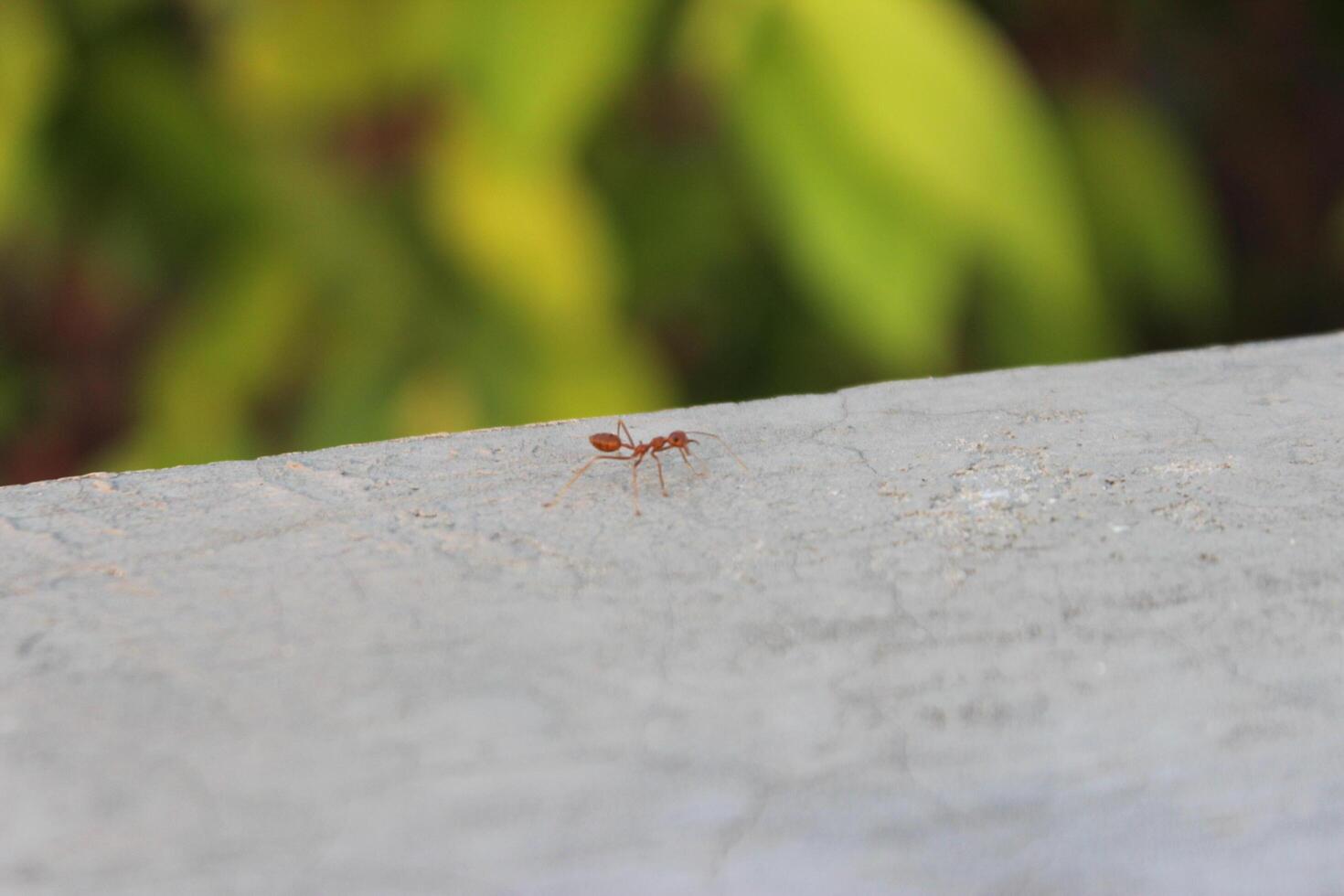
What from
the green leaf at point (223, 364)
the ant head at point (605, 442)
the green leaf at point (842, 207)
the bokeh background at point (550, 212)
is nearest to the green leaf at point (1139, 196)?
the bokeh background at point (550, 212)

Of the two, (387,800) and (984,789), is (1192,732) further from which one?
(387,800)


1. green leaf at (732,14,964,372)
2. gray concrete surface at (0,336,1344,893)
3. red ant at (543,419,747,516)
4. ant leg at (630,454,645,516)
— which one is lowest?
gray concrete surface at (0,336,1344,893)

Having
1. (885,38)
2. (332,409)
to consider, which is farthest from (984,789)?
(332,409)

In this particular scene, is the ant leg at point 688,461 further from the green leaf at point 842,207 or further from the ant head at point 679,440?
the green leaf at point 842,207

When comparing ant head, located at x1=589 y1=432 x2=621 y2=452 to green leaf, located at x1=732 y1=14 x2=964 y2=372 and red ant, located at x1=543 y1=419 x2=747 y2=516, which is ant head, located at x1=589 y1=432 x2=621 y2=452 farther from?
green leaf, located at x1=732 y1=14 x2=964 y2=372

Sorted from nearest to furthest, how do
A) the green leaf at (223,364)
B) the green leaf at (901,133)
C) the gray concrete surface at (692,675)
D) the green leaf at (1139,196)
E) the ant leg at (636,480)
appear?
the gray concrete surface at (692,675), the ant leg at (636,480), the green leaf at (901,133), the green leaf at (223,364), the green leaf at (1139,196)

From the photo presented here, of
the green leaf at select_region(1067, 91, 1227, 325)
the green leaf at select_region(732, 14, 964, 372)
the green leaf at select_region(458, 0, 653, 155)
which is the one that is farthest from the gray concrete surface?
the green leaf at select_region(1067, 91, 1227, 325)
